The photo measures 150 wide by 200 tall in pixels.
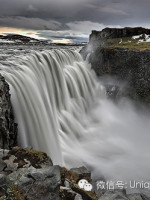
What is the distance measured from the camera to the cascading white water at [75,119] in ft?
47.9

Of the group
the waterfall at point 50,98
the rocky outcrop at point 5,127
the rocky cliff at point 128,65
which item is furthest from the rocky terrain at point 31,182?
the rocky cliff at point 128,65


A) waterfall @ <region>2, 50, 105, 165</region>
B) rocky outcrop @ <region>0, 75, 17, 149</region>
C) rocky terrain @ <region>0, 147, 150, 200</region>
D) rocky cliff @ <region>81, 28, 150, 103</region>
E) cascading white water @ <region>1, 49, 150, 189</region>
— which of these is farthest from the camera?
rocky cliff @ <region>81, 28, 150, 103</region>

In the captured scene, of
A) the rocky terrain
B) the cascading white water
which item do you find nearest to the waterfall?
the cascading white water

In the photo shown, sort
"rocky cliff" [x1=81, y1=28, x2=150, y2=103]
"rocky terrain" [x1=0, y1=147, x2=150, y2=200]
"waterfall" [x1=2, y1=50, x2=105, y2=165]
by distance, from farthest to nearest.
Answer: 1. "rocky cliff" [x1=81, y1=28, x2=150, y2=103]
2. "waterfall" [x1=2, y1=50, x2=105, y2=165]
3. "rocky terrain" [x1=0, y1=147, x2=150, y2=200]

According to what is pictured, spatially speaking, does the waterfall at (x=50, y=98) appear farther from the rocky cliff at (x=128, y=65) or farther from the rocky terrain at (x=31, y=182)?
the rocky terrain at (x=31, y=182)

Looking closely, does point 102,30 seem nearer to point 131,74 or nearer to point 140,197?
point 131,74

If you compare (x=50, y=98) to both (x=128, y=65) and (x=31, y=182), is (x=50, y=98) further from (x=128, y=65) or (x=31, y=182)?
(x=31, y=182)

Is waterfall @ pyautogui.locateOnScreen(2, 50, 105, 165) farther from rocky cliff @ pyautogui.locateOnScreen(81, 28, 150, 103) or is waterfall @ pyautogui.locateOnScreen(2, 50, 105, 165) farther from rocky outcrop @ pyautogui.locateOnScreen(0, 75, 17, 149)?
rocky cliff @ pyautogui.locateOnScreen(81, 28, 150, 103)

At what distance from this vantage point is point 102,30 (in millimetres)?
41531

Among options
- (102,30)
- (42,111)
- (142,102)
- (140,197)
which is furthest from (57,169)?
(102,30)

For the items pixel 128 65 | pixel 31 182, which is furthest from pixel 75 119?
pixel 31 182

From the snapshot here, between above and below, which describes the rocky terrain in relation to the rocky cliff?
below

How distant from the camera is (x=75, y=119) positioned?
850 inches

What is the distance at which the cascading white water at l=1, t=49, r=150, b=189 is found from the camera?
47.9 ft
